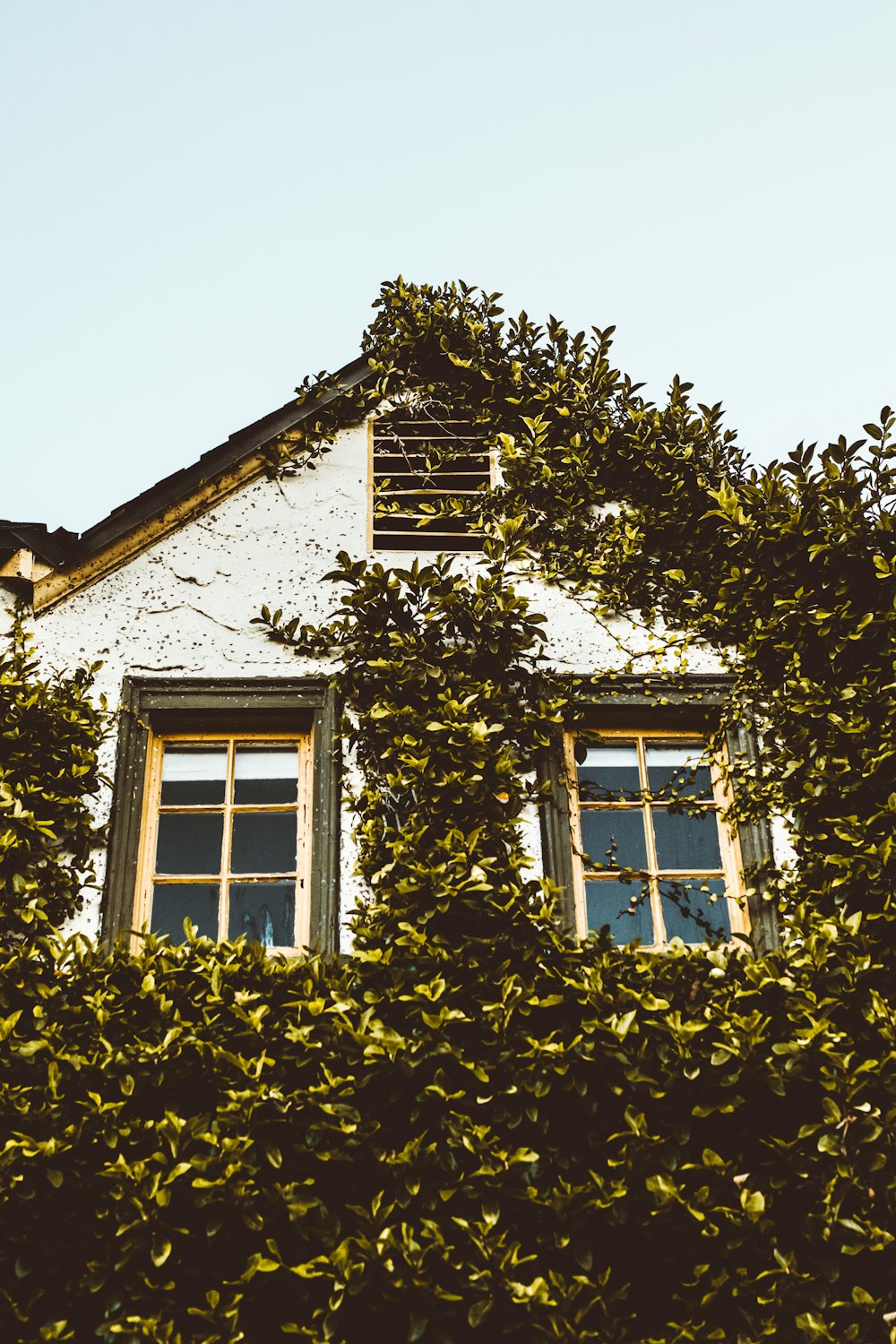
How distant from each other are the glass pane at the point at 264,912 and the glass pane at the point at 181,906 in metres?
0.11

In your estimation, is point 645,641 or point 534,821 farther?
point 645,641

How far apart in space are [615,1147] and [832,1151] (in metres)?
0.90

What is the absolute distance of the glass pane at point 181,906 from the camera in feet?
20.6

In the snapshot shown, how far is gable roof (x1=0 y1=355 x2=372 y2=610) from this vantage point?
6.89 metres

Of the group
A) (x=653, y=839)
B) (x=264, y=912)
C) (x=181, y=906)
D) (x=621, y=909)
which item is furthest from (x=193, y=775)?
(x=653, y=839)

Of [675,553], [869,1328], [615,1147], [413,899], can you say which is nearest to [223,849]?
[413,899]

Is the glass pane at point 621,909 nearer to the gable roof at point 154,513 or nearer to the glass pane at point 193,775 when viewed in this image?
the glass pane at point 193,775

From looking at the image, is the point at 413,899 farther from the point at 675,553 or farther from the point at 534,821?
the point at 675,553

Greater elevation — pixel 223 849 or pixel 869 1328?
pixel 223 849

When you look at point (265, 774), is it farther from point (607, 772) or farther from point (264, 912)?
point (607, 772)

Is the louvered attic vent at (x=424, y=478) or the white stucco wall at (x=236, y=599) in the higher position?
the louvered attic vent at (x=424, y=478)

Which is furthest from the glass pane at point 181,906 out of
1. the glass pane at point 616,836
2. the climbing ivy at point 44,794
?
the glass pane at point 616,836

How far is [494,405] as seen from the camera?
770 cm

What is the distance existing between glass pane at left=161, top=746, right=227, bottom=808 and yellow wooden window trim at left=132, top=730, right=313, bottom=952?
0.03 metres
